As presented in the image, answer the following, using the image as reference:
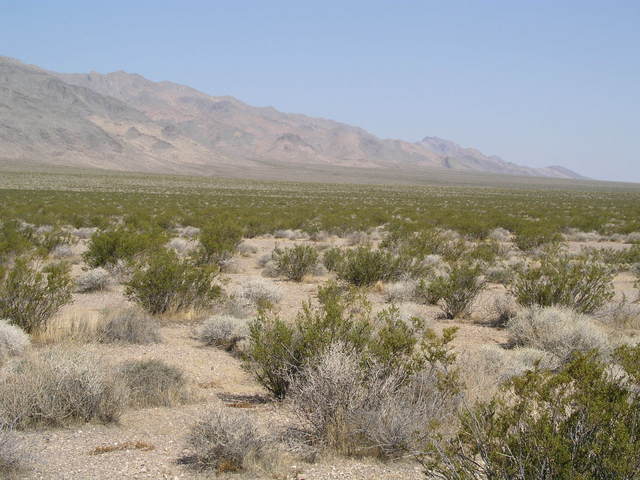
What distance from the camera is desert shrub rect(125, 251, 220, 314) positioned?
31.0 feet

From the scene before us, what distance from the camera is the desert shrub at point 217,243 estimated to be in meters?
15.3

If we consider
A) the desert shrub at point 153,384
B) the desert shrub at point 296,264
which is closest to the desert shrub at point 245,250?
the desert shrub at point 296,264

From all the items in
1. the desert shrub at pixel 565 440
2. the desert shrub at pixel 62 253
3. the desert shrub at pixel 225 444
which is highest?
the desert shrub at pixel 565 440

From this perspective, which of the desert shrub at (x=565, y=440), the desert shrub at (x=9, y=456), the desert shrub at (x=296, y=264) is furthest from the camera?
the desert shrub at (x=296, y=264)

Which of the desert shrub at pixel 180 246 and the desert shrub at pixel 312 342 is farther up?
the desert shrub at pixel 312 342

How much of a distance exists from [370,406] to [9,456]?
2.86 metres

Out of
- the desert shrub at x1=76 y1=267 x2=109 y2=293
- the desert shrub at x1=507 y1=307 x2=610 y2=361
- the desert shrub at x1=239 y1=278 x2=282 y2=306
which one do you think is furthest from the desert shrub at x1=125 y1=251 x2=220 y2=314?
the desert shrub at x1=507 y1=307 x2=610 y2=361

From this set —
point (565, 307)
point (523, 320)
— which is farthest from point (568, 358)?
point (565, 307)

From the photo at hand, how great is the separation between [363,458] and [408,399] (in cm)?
69

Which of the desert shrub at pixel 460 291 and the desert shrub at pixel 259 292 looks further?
the desert shrub at pixel 259 292

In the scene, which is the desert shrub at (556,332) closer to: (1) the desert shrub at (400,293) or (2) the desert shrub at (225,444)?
(1) the desert shrub at (400,293)

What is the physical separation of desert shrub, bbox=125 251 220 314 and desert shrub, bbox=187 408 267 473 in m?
5.16

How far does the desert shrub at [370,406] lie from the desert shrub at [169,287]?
5.11 meters

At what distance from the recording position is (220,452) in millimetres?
4441
